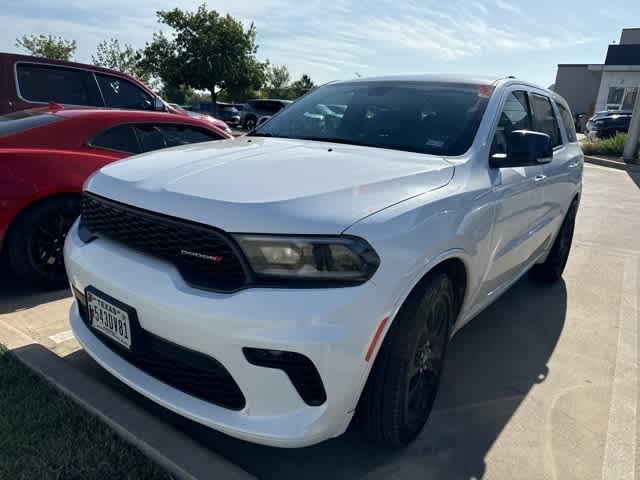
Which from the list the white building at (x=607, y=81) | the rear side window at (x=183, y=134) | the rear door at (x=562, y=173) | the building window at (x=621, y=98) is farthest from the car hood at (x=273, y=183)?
the building window at (x=621, y=98)

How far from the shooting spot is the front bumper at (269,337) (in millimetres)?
1626

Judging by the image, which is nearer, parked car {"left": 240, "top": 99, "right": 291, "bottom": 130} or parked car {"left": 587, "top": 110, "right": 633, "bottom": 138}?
parked car {"left": 587, "top": 110, "right": 633, "bottom": 138}

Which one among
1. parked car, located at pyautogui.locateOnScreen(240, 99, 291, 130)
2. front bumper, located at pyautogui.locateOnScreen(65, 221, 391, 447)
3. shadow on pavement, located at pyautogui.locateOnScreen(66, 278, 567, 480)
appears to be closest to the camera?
front bumper, located at pyautogui.locateOnScreen(65, 221, 391, 447)

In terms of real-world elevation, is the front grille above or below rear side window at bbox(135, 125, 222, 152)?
below

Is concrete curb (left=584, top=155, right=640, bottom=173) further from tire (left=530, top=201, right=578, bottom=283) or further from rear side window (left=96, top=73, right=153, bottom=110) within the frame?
rear side window (left=96, top=73, right=153, bottom=110)

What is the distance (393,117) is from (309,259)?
1.56 metres

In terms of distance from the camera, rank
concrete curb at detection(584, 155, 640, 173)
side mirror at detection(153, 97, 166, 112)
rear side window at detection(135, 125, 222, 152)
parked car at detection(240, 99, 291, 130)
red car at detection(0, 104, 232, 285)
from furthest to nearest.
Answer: parked car at detection(240, 99, 291, 130) < concrete curb at detection(584, 155, 640, 173) < side mirror at detection(153, 97, 166, 112) < rear side window at detection(135, 125, 222, 152) < red car at detection(0, 104, 232, 285)

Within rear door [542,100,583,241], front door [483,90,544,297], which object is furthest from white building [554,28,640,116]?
front door [483,90,544,297]

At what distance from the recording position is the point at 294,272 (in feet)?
5.62

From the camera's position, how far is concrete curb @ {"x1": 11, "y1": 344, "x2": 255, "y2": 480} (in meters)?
1.91

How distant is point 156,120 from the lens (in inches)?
173

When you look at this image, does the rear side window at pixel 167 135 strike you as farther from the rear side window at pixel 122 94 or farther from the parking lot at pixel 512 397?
the rear side window at pixel 122 94

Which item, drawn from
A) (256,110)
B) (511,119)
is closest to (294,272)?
(511,119)

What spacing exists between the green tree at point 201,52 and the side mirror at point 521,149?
2959cm
